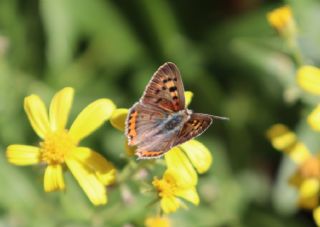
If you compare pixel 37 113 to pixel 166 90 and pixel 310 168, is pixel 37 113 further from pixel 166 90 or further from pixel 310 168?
pixel 310 168

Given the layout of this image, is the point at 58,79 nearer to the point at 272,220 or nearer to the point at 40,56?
the point at 40,56

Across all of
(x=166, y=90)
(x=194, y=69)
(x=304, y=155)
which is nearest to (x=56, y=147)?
(x=166, y=90)

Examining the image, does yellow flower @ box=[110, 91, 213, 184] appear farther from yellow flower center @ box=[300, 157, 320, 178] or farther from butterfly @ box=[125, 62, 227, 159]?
yellow flower center @ box=[300, 157, 320, 178]

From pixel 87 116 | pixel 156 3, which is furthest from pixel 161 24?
pixel 87 116

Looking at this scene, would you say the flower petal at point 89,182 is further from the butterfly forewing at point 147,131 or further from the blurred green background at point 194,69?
the blurred green background at point 194,69

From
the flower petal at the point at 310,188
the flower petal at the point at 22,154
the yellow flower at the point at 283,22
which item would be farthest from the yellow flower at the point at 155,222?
the yellow flower at the point at 283,22
